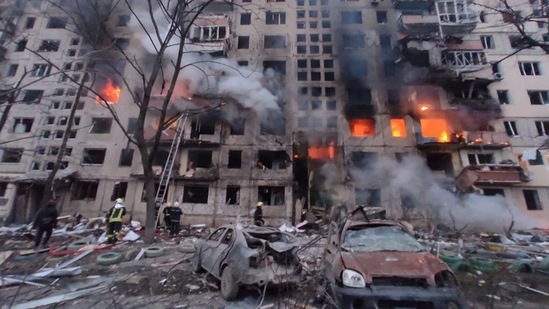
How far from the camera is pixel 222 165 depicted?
22938 millimetres

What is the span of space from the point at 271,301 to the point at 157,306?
2346 millimetres

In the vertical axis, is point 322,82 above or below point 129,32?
below

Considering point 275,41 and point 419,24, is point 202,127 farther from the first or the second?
point 419,24

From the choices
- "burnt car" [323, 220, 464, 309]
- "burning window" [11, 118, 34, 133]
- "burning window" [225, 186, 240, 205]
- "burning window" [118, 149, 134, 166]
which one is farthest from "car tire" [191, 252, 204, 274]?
"burning window" [11, 118, 34, 133]

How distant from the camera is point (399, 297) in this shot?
13.7 feet

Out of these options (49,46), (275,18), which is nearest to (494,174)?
(275,18)

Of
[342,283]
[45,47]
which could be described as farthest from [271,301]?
[45,47]

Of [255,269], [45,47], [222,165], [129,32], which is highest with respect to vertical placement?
[129,32]

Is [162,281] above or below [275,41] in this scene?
below

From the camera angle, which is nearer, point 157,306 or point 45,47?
point 157,306

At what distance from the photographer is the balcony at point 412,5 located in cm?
2851

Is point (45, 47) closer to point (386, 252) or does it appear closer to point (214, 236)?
point (214, 236)

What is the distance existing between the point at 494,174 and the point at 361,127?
1040 centimetres

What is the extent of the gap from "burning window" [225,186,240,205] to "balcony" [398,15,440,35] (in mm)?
22273
